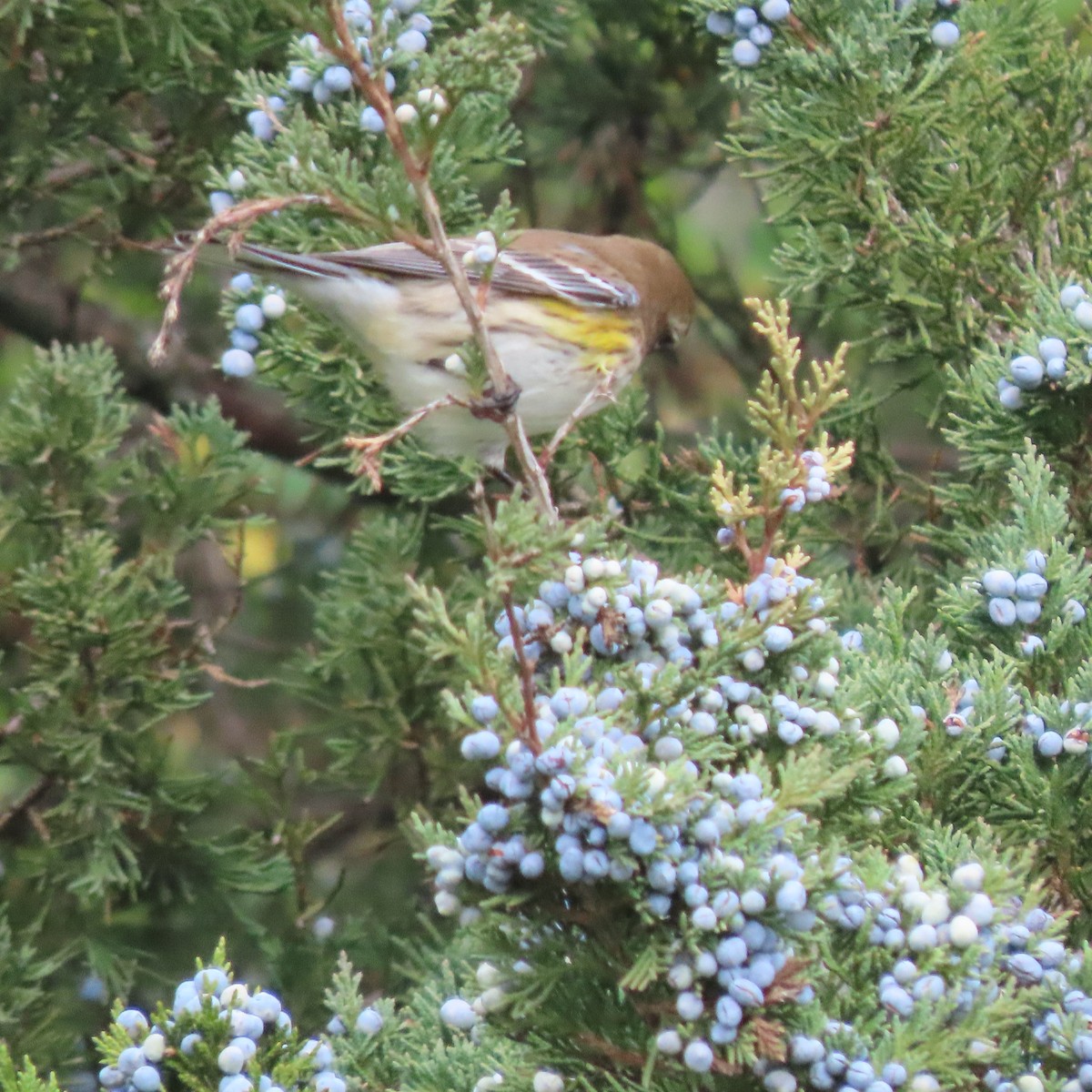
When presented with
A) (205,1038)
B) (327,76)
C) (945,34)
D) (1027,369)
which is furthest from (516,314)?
(205,1038)

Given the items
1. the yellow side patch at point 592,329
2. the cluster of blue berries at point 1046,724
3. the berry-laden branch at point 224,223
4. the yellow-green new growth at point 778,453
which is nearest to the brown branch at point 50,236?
the yellow side patch at point 592,329

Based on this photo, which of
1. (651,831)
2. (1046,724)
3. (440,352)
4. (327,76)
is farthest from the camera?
(440,352)

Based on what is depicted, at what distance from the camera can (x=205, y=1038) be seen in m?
1.53

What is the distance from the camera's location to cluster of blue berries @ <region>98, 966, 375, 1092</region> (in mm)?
1509

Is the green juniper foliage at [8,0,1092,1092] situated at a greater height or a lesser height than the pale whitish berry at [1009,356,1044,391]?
lesser

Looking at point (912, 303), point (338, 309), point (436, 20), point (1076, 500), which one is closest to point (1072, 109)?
point (912, 303)

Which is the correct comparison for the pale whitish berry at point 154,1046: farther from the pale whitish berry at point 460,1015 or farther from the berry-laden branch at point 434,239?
the berry-laden branch at point 434,239

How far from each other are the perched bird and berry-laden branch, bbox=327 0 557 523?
40.4 inches

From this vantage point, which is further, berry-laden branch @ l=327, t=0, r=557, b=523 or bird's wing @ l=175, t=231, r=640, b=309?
bird's wing @ l=175, t=231, r=640, b=309

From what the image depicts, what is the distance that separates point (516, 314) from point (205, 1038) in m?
2.18

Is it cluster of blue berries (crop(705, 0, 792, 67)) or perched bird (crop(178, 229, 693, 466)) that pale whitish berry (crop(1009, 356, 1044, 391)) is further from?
perched bird (crop(178, 229, 693, 466))

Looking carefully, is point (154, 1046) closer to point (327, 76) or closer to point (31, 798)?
point (31, 798)

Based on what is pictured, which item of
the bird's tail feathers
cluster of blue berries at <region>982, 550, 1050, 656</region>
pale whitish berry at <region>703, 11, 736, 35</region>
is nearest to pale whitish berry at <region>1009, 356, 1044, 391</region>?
cluster of blue berries at <region>982, 550, 1050, 656</region>

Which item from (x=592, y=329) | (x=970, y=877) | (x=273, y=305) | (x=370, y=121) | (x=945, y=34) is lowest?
(x=592, y=329)
